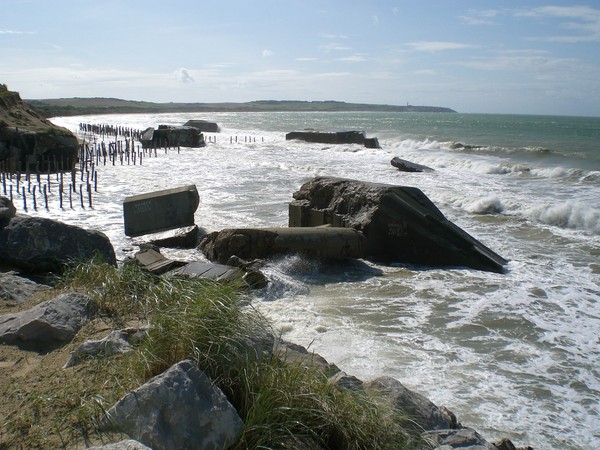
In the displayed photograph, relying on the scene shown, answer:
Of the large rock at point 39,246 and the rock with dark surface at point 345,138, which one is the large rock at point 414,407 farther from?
the rock with dark surface at point 345,138

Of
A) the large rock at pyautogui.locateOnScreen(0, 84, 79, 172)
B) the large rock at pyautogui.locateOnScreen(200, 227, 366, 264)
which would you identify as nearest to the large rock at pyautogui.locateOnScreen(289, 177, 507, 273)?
the large rock at pyautogui.locateOnScreen(200, 227, 366, 264)

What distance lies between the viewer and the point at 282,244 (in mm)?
11297

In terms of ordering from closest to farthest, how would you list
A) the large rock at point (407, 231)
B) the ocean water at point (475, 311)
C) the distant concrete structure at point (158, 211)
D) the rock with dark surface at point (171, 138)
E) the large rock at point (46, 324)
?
1. the large rock at point (46, 324)
2. the ocean water at point (475, 311)
3. the large rock at point (407, 231)
4. the distant concrete structure at point (158, 211)
5. the rock with dark surface at point (171, 138)

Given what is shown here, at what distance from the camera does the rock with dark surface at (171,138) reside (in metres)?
46.1

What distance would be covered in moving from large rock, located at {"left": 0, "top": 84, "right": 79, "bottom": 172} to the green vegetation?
22890 millimetres

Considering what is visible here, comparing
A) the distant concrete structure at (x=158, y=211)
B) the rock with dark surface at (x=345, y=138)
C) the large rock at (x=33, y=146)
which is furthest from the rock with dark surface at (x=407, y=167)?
the distant concrete structure at (x=158, y=211)

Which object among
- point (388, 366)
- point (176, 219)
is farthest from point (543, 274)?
point (176, 219)

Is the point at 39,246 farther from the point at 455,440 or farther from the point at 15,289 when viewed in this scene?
the point at 455,440

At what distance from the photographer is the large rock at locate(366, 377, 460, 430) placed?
14.0ft

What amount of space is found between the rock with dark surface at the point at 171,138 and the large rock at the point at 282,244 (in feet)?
114

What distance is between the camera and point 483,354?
7.33 m

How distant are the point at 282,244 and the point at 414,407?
7.10 metres

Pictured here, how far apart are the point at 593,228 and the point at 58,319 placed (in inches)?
567

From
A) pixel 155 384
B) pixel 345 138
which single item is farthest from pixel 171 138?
pixel 155 384
